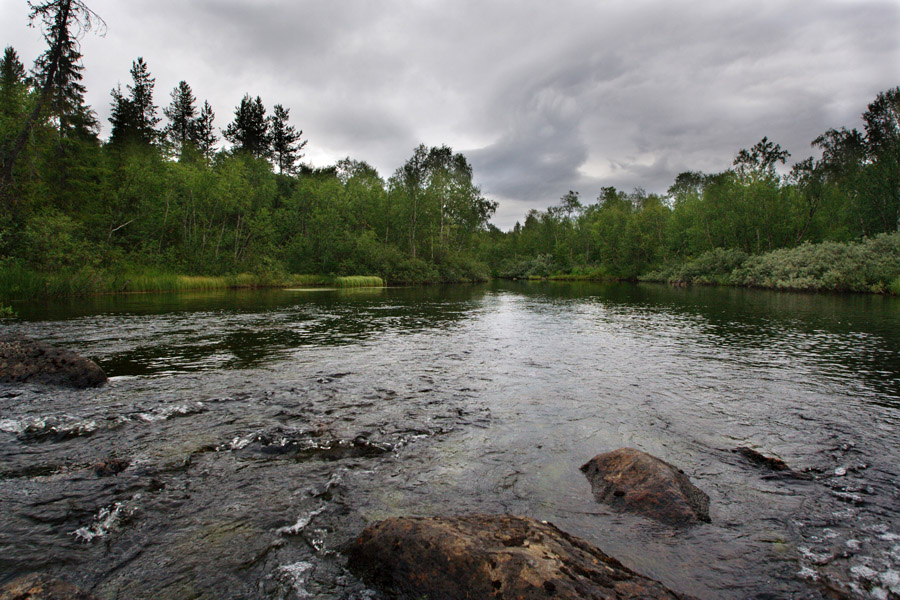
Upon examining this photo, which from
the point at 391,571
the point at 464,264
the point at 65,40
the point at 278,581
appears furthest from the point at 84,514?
the point at 464,264

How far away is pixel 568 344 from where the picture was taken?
14.0 metres

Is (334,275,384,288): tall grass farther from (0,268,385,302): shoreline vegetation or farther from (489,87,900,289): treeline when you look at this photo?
(489,87,900,289): treeline

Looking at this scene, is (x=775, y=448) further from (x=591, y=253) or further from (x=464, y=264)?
(x=591, y=253)

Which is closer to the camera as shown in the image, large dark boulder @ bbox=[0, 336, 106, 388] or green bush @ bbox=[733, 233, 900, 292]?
large dark boulder @ bbox=[0, 336, 106, 388]

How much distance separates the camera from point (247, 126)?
6450cm

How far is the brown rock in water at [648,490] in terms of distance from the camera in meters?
4.15

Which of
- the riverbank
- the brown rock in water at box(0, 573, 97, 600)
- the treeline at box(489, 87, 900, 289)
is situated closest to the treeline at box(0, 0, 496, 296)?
the brown rock in water at box(0, 573, 97, 600)

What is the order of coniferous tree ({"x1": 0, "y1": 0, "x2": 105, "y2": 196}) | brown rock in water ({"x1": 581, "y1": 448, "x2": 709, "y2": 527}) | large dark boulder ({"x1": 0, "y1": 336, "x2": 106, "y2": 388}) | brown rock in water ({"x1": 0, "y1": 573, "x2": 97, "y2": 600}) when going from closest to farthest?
brown rock in water ({"x1": 0, "y1": 573, "x2": 97, "y2": 600}), brown rock in water ({"x1": 581, "y1": 448, "x2": 709, "y2": 527}), large dark boulder ({"x1": 0, "y1": 336, "x2": 106, "y2": 388}), coniferous tree ({"x1": 0, "y1": 0, "x2": 105, "y2": 196})

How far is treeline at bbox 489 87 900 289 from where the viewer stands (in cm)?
4819

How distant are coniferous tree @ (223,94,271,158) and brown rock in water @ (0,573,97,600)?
2790 inches

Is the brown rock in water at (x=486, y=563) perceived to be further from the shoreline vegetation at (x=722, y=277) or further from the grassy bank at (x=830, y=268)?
the grassy bank at (x=830, y=268)

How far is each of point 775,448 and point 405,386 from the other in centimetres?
615

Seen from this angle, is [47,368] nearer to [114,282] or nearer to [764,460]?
[764,460]

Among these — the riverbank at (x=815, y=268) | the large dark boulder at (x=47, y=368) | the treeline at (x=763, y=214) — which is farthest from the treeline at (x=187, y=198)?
the riverbank at (x=815, y=268)
